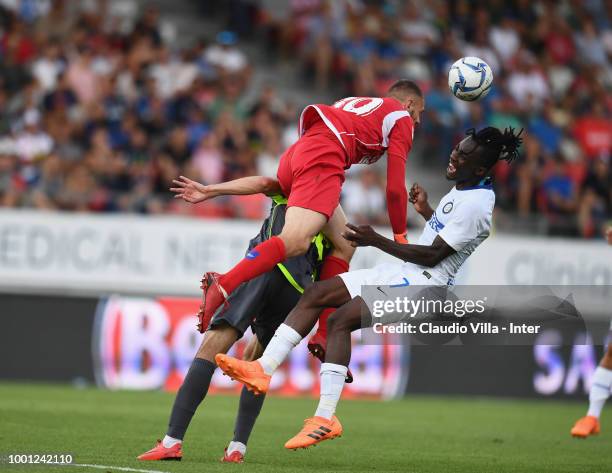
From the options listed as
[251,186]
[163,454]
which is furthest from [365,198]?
[163,454]

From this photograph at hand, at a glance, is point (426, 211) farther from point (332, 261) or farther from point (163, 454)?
point (163, 454)

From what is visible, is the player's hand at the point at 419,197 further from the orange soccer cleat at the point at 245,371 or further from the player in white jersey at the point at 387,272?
the orange soccer cleat at the point at 245,371

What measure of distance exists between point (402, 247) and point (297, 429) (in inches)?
161

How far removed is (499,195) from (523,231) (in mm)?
966

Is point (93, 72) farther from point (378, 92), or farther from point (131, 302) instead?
point (378, 92)

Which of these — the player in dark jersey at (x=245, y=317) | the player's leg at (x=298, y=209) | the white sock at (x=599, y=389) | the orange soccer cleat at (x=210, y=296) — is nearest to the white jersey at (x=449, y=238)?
the player's leg at (x=298, y=209)

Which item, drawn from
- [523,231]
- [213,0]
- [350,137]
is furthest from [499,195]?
[350,137]

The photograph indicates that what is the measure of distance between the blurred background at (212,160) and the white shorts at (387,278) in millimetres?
8504

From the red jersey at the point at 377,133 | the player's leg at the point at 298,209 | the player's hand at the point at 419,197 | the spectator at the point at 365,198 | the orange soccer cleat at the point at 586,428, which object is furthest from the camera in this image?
the spectator at the point at 365,198

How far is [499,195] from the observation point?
756 inches

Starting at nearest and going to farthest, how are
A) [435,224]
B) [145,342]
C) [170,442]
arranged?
[170,442], [435,224], [145,342]

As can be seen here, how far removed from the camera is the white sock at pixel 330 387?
7738mm

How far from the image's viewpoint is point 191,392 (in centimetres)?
802

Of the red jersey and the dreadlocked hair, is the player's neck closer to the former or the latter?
the dreadlocked hair
